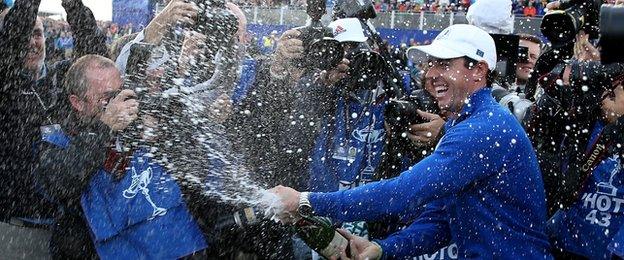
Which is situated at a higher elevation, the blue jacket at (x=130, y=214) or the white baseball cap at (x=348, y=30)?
the white baseball cap at (x=348, y=30)

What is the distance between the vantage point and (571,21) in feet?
13.0

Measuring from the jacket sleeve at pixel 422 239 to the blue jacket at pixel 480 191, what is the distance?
13.3 inches

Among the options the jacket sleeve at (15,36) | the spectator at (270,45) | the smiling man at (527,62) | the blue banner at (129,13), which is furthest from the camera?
the blue banner at (129,13)

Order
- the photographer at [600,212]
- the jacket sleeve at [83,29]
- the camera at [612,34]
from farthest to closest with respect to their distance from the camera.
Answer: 1. the jacket sleeve at [83,29]
2. the photographer at [600,212]
3. the camera at [612,34]

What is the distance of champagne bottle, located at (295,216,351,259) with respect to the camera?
10.9 ft

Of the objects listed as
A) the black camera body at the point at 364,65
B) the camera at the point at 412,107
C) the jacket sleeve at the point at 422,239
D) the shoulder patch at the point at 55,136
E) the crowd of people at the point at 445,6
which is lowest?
the crowd of people at the point at 445,6

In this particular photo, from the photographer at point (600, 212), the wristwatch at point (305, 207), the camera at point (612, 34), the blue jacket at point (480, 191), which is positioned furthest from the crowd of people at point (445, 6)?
the camera at point (612, 34)

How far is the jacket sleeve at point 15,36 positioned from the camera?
3.75m

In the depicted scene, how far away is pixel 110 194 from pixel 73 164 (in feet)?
0.67

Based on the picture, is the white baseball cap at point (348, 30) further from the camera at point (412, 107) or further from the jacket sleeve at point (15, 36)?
the jacket sleeve at point (15, 36)

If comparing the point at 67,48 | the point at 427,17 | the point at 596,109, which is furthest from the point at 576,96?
the point at 427,17

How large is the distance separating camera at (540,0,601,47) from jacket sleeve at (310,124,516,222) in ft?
3.39

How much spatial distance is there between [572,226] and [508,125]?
849 millimetres

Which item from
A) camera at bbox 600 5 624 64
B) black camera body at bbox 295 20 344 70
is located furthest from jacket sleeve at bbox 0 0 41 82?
camera at bbox 600 5 624 64
